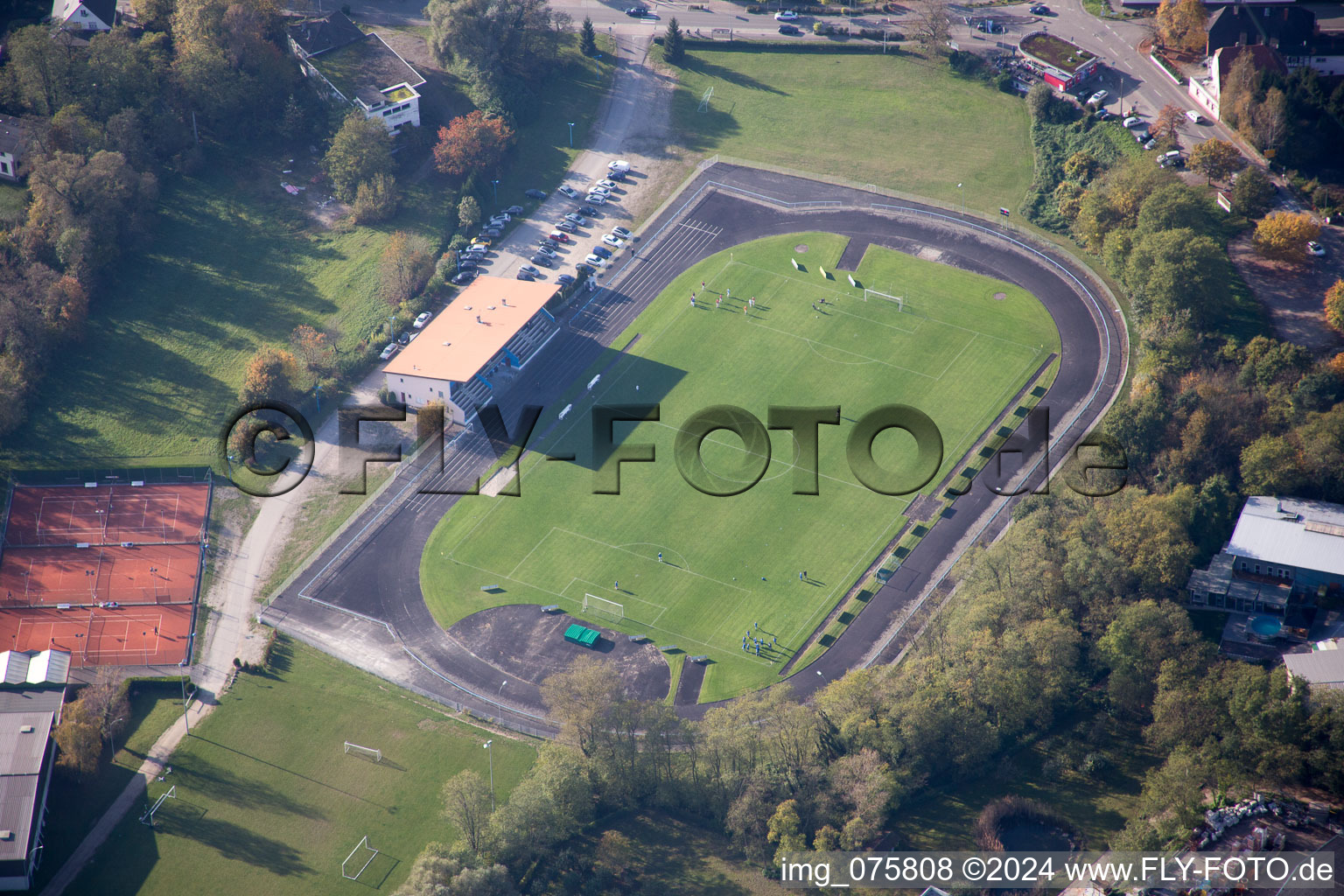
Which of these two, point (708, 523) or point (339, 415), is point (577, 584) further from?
point (339, 415)

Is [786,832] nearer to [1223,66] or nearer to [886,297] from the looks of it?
[886,297]

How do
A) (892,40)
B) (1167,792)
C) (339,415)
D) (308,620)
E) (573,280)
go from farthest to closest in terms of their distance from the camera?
1. (892,40)
2. (573,280)
3. (339,415)
4. (308,620)
5. (1167,792)

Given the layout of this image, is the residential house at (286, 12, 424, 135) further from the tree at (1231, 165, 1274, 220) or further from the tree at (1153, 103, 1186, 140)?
the tree at (1231, 165, 1274, 220)

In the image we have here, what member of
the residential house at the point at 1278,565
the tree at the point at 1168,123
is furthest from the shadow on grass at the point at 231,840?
the tree at the point at 1168,123

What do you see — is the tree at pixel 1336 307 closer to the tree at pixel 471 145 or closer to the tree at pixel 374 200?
the tree at pixel 471 145

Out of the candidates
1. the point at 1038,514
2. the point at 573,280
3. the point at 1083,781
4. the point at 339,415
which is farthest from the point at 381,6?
the point at 1083,781

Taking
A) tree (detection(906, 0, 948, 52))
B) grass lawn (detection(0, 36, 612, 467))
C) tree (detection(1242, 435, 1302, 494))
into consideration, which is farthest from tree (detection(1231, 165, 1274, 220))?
grass lawn (detection(0, 36, 612, 467))

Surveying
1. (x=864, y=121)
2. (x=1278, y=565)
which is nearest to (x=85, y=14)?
(x=864, y=121)
